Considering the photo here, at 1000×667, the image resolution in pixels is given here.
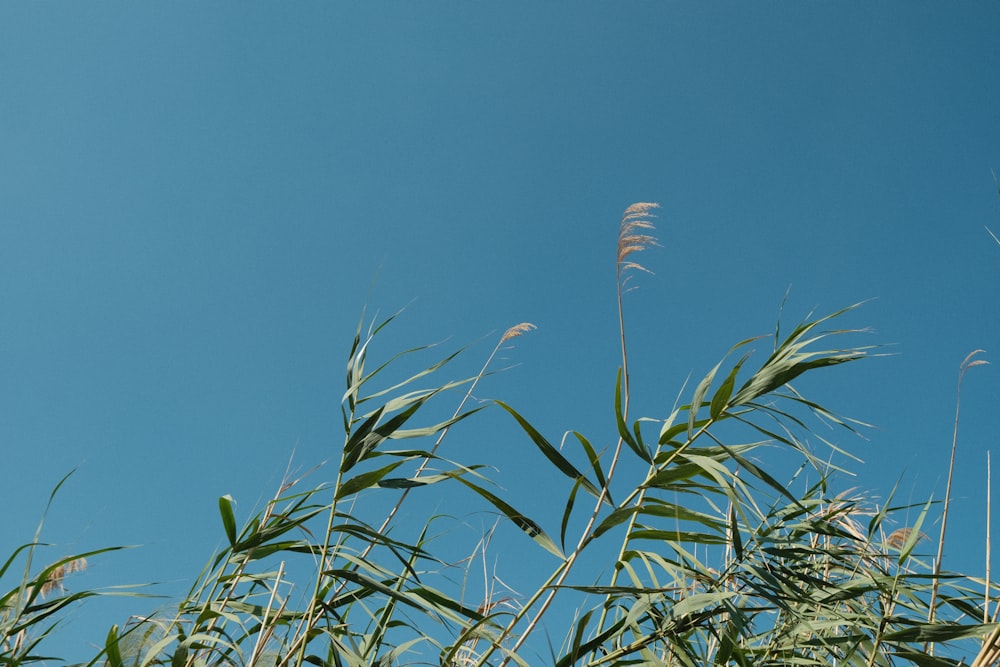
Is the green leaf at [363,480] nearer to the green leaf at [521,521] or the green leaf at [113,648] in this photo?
the green leaf at [521,521]

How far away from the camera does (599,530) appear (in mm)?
2039

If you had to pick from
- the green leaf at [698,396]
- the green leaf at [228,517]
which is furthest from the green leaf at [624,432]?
the green leaf at [228,517]

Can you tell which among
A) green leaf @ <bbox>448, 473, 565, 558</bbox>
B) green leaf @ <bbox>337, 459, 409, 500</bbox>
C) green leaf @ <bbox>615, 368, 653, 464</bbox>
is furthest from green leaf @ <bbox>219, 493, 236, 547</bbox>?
green leaf @ <bbox>615, 368, 653, 464</bbox>

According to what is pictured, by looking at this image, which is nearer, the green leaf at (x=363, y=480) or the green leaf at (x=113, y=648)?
the green leaf at (x=113, y=648)

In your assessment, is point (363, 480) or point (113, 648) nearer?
point (113, 648)

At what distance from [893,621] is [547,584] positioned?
3.06ft

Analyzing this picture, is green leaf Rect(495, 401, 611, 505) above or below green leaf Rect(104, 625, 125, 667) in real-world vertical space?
above

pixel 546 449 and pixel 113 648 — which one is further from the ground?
pixel 546 449

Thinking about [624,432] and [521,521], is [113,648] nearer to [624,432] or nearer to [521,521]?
[521,521]

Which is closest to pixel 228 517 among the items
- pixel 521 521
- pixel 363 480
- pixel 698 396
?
pixel 363 480

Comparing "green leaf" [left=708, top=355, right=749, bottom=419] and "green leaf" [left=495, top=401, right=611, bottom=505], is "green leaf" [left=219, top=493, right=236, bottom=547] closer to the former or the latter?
"green leaf" [left=495, top=401, right=611, bottom=505]

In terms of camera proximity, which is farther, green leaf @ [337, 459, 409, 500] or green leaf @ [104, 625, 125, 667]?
green leaf @ [337, 459, 409, 500]

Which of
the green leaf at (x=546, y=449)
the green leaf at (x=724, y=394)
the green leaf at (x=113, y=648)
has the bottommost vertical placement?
the green leaf at (x=113, y=648)

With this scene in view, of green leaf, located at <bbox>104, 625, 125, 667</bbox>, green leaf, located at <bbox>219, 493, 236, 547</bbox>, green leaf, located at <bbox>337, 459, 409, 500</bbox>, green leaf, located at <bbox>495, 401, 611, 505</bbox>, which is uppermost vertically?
green leaf, located at <bbox>495, 401, 611, 505</bbox>
